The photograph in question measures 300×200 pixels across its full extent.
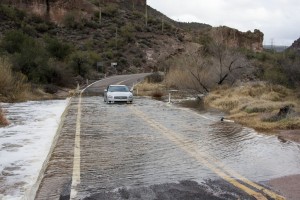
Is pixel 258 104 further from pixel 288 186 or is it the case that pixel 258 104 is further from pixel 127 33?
pixel 127 33

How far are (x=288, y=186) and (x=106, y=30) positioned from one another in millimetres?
90707

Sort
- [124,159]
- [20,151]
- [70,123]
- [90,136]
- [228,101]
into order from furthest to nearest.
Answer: [228,101], [70,123], [90,136], [20,151], [124,159]

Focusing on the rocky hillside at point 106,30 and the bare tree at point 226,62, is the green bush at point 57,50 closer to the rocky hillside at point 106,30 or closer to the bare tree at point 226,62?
the rocky hillside at point 106,30

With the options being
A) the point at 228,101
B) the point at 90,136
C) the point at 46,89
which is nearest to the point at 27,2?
the point at 46,89

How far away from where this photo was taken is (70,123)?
17.8 metres

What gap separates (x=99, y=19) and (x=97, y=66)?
28742mm

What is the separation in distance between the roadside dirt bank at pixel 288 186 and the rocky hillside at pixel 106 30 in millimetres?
70481

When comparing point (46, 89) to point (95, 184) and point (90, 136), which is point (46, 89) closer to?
point (90, 136)

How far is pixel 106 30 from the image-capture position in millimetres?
96438

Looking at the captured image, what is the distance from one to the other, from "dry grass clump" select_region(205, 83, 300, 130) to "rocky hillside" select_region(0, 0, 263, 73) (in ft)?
155

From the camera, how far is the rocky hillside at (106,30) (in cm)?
8512

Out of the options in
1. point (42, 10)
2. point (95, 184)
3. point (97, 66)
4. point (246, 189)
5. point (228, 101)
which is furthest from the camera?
point (42, 10)

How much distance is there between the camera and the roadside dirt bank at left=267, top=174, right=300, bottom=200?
282 inches

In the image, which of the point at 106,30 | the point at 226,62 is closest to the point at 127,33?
the point at 106,30
